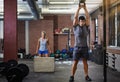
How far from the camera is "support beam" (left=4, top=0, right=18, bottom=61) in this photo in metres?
7.88

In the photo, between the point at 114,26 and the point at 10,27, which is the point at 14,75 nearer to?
the point at 10,27

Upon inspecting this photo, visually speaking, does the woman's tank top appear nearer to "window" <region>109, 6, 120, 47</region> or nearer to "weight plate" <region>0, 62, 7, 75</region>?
"weight plate" <region>0, 62, 7, 75</region>

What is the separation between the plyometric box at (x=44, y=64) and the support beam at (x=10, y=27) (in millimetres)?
768

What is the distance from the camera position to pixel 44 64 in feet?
27.1

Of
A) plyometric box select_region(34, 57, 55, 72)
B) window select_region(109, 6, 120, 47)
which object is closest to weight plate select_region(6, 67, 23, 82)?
plyometric box select_region(34, 57, 55, 72)

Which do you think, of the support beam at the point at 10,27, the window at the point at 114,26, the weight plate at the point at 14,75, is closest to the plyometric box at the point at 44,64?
the support beam at the point at 10,27

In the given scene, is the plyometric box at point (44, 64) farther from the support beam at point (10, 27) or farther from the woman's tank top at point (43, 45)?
the support beam at point (10, 27)

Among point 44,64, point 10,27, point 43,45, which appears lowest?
point 44,64

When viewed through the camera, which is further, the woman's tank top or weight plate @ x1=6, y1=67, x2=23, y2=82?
the woman's tank top

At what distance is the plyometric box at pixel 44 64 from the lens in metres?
8.25

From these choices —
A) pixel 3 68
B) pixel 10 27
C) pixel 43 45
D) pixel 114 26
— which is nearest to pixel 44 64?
→ pixel 43 45

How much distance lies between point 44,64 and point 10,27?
1474 millimetres

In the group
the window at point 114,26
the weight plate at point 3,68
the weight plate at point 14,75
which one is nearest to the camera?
the weight plate at point 14,75

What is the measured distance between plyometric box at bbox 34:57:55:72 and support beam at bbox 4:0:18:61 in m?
0.77
